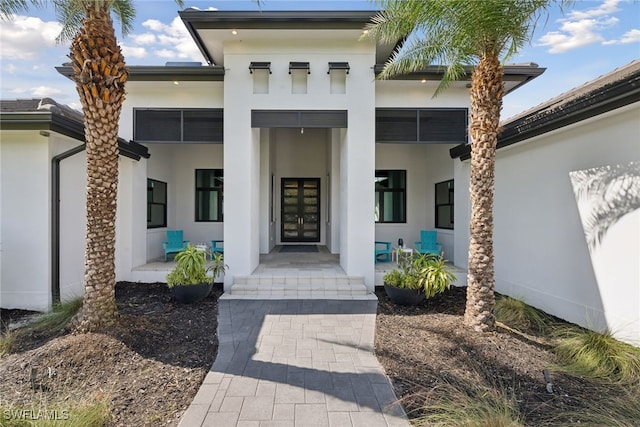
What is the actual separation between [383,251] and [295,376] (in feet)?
19.9

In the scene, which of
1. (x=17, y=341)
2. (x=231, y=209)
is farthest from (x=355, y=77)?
(x=17, y=341)

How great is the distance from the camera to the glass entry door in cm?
1321

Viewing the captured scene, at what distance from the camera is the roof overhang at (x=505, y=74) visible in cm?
775

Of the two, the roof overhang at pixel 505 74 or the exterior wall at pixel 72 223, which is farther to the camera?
the roof overhang at pixel 505 74

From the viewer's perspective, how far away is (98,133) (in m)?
4.68

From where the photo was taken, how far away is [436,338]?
4.75m

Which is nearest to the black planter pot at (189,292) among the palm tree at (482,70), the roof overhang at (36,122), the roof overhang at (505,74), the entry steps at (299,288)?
the entry steps at (299,288)

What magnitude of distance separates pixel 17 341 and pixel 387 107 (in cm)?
849

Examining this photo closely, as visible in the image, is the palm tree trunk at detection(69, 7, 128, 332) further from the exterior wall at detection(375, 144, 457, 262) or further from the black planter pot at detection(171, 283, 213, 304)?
the exterior wall at detection(375, 144, 457, 262)

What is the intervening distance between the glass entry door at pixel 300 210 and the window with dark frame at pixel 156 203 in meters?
4.45

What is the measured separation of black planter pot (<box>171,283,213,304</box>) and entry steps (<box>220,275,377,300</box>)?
1.61 ft

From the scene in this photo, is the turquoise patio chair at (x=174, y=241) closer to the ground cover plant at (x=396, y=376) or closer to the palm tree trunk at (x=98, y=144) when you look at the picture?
the ground cover plant at (x=396, y=376)

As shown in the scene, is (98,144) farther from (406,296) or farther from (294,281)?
(406,296)

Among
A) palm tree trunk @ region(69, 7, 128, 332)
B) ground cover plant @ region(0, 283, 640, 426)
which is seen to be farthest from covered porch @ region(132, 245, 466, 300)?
palm tree trunk @ region(69, 7, 128, 332)
